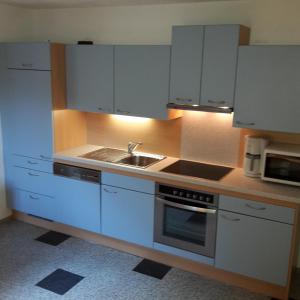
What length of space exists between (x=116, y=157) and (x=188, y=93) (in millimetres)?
1033

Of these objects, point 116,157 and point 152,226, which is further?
point 116,157

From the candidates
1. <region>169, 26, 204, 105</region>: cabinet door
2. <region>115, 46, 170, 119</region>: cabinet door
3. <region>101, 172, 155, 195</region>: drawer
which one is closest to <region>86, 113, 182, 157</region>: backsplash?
<region>115, 46, 170, 119</region>: cabinet door

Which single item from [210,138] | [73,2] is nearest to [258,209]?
[210,138]

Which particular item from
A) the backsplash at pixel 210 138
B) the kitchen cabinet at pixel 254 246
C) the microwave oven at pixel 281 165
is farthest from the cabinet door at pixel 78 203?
the microwave oven at pixel 281 165

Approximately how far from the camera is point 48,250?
12.0 ft

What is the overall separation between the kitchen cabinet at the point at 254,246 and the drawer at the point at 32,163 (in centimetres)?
185

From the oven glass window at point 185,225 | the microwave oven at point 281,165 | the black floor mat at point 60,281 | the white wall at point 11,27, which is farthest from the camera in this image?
the white wall at point 11,27

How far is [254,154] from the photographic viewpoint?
311 cm

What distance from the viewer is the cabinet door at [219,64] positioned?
9.64ft

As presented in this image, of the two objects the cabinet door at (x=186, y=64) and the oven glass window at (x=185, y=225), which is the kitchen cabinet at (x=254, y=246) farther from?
the cabinet door at (x=186, y=64)

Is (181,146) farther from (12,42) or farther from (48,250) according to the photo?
(12,42)

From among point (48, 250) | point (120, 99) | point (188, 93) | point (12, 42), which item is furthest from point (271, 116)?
point (12, 42)

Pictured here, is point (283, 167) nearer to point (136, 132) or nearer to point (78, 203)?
point (136, 132)

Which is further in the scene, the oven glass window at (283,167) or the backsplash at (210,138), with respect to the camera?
the backsplash at (210,138)
